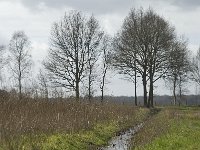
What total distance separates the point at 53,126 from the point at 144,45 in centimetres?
4274

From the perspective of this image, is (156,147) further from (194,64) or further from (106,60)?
(194,64)

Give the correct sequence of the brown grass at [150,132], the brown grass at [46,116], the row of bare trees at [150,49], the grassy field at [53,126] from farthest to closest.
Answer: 1. the row of bare trees at [150,49]
2. the brown grass at [150,132]
3. the brown grass at [46,116]
4. the grassy field at [53,126]

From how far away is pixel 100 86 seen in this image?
62969 mm

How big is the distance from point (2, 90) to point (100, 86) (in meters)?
42.7

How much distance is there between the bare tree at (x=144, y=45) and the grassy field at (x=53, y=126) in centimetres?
3274

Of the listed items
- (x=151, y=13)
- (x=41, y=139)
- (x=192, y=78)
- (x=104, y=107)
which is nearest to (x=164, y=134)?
(x=41, y=139)

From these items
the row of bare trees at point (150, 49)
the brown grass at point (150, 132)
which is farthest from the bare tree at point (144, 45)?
the brown grass at point (150, 132)

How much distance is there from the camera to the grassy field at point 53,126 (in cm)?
1410

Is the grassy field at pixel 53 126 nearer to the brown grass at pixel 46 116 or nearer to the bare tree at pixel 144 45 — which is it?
the brown grass at pixel 46 116

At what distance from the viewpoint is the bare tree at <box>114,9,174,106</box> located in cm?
5825

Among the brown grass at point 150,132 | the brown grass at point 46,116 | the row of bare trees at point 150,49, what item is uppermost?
the row of bare trees at point 150,49

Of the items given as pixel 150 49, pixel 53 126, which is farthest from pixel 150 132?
pixel 150 49

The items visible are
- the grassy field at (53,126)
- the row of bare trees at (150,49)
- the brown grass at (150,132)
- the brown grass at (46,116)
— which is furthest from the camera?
the row of bare trees at (150,49)

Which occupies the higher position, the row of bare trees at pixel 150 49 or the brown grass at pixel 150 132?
the row of bare trees at pixel 150 49
